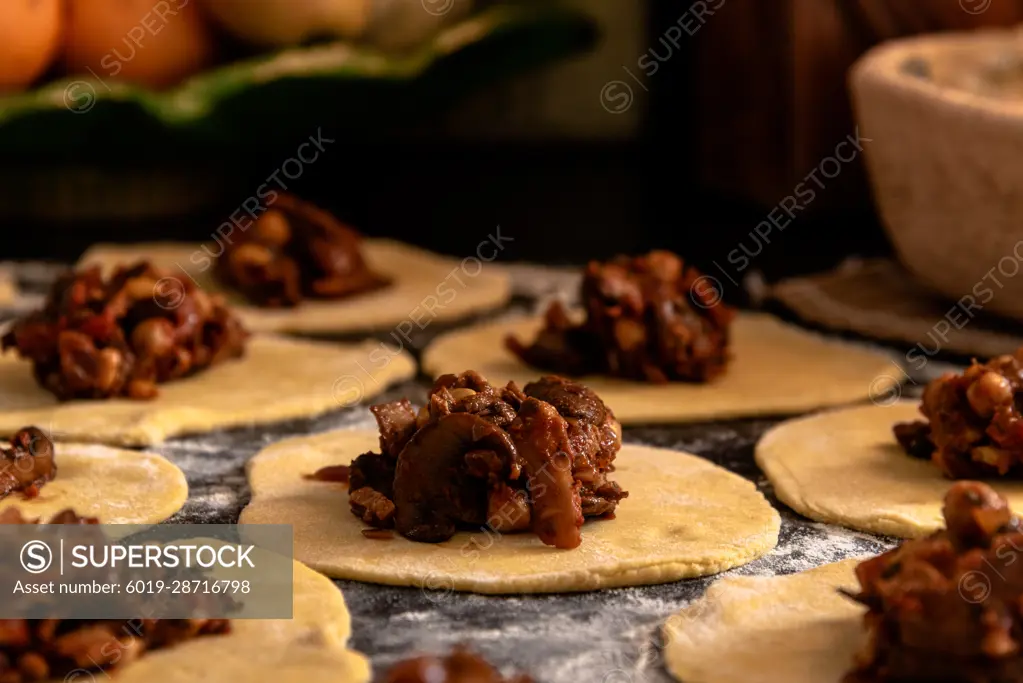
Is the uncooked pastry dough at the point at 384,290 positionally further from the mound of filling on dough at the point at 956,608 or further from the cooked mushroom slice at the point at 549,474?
the mound of filling on dough at the point at 956,608

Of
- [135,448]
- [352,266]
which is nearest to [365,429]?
→ [135,448]

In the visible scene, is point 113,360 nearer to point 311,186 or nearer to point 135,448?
point 135,448

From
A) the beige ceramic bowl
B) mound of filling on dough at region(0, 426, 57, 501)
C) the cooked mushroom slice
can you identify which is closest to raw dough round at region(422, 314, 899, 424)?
the beige ceramic bowl

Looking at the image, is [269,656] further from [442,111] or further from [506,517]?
[442,111]

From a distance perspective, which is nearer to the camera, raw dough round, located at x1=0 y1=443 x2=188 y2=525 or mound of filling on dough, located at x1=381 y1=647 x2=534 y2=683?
mound of filling on dough, located at x1=381 y1=647 x2=534 y2=683

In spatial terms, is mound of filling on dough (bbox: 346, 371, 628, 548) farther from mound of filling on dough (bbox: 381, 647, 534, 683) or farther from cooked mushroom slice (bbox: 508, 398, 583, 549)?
mound of filling on dough (bbox: 381, 647, 534, 683)

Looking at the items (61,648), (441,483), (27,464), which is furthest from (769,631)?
(27,464)
